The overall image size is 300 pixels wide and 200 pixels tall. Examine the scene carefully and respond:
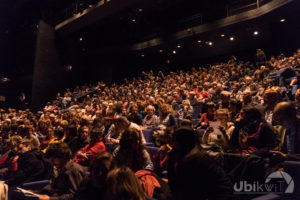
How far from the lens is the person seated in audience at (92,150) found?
9.11ft

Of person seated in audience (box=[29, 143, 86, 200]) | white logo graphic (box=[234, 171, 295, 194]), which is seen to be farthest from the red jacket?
white logo graphic (box=[234, 171, 295, 194])

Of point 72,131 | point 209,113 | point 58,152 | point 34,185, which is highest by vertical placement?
point 209,113

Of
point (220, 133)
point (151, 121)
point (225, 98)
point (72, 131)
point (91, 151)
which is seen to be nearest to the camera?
point (220, 133)

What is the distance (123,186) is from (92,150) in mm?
1671

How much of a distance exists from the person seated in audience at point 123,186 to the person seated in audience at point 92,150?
156 cm

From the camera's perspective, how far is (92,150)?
9.20 feet

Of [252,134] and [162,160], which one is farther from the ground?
[252,134]

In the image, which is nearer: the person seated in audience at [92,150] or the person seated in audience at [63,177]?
the person seated in audience at [63,177]

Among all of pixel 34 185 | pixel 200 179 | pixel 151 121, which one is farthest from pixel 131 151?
pixel 151 121

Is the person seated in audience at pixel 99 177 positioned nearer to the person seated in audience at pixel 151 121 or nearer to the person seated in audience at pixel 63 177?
the person seated in audience at pixel 63 177

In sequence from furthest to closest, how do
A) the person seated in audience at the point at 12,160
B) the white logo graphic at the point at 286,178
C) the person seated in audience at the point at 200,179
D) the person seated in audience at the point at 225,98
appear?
the person seated in audience at the point at 225,98, the person seated in audience at the point at 12,160, the white logo graphic at the point at 286,178, the person seated in audience at the point at 200,179

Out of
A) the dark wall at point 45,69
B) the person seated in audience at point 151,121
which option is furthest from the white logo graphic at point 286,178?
the dark wall at point 45,69

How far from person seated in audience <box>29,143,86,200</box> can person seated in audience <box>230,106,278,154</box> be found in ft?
4.88

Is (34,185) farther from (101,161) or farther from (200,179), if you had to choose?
(200,179)
